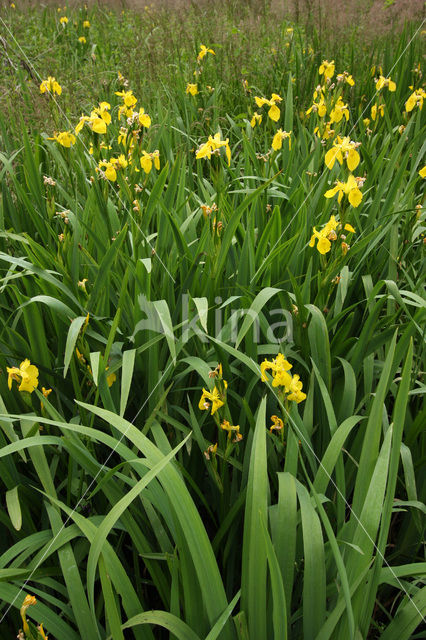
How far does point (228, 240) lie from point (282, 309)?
9.0 inches

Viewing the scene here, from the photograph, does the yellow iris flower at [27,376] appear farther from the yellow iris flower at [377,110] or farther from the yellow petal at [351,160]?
the yellow iris flower at [377,110]

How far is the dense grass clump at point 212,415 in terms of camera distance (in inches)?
34.9

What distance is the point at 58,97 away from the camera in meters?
2.89

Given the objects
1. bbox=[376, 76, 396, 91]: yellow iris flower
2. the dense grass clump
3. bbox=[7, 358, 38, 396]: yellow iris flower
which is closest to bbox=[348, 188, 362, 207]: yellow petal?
the dense grass clump

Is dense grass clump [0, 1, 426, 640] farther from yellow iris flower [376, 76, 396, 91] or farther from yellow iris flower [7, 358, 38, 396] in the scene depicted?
yellow iris flower [376, 76, 396, 91]

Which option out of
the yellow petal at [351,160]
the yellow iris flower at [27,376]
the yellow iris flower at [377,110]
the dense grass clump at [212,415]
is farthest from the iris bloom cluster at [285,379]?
the yellow iris flower at [377,110]

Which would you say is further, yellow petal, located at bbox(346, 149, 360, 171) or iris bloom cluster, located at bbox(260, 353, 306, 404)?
yellow petal, located at bbox(346, 149, 360, 171)

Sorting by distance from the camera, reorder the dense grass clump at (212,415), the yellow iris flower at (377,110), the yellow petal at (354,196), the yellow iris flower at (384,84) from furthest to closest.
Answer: the yellow iris flower at (377,110)
the yellow iris flower at (384,84)
the yellow petal at (354,196)
the dense grass clump at (212,415)

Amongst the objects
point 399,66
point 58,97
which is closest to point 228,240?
point 58,97

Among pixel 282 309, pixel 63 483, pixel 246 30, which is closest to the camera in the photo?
pixel 63 483

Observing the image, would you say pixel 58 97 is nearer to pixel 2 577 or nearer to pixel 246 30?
pixel 246 30

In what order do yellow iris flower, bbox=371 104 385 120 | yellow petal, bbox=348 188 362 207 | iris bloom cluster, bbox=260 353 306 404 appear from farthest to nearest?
yellow iris flower, bbox=371 104 385 120, yellow petal, bbox=348 188 362 207, iris bloom cluster, bbox=260 353 306 404

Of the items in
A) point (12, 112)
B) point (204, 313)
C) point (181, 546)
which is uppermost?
point (12, 112)

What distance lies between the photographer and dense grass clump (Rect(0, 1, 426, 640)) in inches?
34.9
